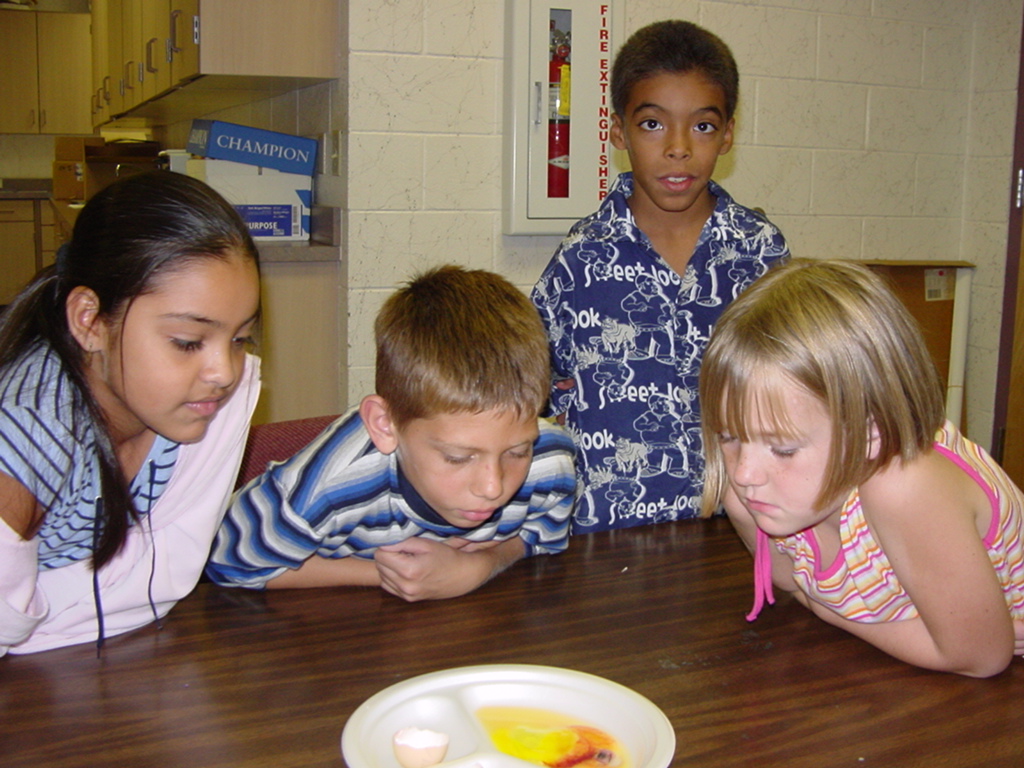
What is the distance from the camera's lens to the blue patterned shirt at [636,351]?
1.70 meters

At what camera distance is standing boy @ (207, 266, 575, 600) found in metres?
1.07

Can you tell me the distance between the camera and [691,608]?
3.37 ft

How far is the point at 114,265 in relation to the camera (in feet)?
3.39

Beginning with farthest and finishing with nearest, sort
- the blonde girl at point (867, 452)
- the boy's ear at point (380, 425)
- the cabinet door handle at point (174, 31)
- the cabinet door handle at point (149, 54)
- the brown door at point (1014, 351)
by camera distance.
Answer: the cabinet door handle at point (149, 54) → the brown door at point (1014, 351) → the cabinet door handle at point (174, 31) → the boy's ear at point (380, 425) → the blonde girl at point (867, 452)

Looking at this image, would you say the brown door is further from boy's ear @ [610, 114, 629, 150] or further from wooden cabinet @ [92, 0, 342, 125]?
wooden cabinet @ [92, 0, 342, 125]

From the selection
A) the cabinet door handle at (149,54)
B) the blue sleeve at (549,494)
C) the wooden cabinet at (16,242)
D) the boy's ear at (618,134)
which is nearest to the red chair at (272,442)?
the blue sleeve at (549,494)

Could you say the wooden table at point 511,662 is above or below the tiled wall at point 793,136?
below

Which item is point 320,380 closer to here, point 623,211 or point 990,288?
point 623,211

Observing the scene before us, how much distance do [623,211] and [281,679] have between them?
1.13 m

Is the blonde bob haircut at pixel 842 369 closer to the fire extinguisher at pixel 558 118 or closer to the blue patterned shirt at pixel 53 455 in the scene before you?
the blue patterned shirt at pixel 53 455

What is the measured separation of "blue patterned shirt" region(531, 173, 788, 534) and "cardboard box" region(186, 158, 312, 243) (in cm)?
126

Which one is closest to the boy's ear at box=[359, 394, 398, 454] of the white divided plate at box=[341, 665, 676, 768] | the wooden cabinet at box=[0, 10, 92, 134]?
the white divided plate at box=[341, 665, 676, 768]

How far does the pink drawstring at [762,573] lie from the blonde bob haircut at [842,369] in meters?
0.12

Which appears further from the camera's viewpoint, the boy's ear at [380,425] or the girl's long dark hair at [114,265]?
the boy's ear at [380,425]
